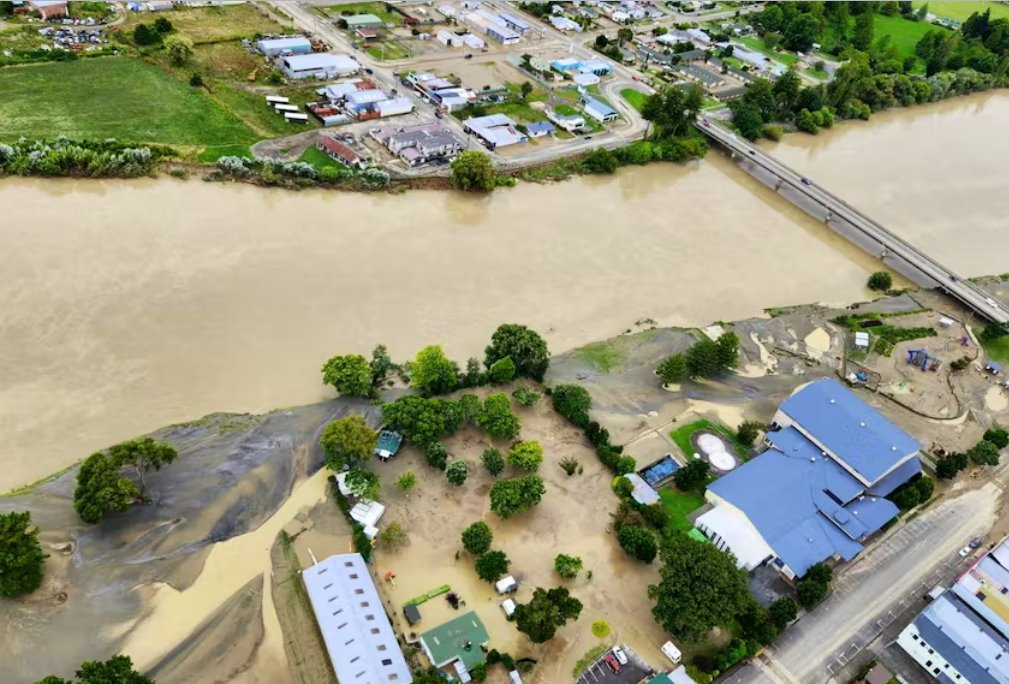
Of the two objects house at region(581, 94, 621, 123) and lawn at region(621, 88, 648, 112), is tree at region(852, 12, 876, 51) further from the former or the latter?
house at region(581, 94, 621, 123)

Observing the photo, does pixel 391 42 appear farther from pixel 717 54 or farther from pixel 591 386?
pixel 591 386

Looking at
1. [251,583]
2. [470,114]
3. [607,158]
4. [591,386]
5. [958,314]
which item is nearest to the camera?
[251,583]

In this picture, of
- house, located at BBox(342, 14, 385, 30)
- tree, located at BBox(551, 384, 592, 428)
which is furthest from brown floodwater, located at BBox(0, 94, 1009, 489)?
house, located at BBox(342, 14, 385, 30)

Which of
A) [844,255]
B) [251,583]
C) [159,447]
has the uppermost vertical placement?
[844,255]

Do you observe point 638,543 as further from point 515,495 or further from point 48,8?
point 48,8

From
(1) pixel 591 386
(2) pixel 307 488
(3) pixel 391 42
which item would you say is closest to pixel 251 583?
(2) pixel 307 488

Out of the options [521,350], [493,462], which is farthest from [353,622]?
[521,350]
